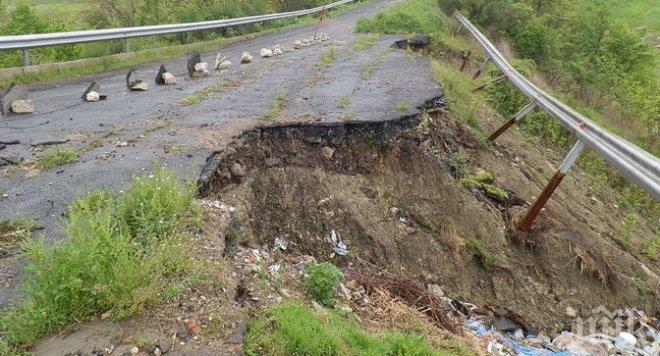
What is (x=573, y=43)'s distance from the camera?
66.9 feet

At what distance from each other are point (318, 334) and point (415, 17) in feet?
47.2

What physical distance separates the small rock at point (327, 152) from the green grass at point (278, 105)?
0.83m

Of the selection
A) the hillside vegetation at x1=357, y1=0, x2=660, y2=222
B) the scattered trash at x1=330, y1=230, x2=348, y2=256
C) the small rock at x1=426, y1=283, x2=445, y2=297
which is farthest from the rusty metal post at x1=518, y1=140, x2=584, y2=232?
the hillside vegetation at x1=357, y1=0, x2=660, y2=222

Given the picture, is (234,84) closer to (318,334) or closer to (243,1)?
(318,334)

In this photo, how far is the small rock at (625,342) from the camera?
19.4 feet

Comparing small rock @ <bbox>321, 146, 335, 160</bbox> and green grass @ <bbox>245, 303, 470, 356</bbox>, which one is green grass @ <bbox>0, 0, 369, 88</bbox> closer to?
small rock @ <bbox>321, 146, 335, 160</bbox>

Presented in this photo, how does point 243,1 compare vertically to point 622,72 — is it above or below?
above

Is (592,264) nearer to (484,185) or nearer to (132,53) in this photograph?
(484,185)

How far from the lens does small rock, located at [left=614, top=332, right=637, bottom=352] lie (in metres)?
5.90

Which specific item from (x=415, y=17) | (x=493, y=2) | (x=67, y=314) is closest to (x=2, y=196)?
(x=67, y=314)

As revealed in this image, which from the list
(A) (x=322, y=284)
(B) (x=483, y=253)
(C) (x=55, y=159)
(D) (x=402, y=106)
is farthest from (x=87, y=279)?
(D) (x=402, y=106)

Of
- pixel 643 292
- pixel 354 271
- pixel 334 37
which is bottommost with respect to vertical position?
pixel 643 292

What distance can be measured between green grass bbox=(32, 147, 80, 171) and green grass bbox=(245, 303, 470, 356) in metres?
3.21

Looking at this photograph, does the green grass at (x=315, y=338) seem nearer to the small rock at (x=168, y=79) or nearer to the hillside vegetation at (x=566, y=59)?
the small rock at (x=168, y=79)
